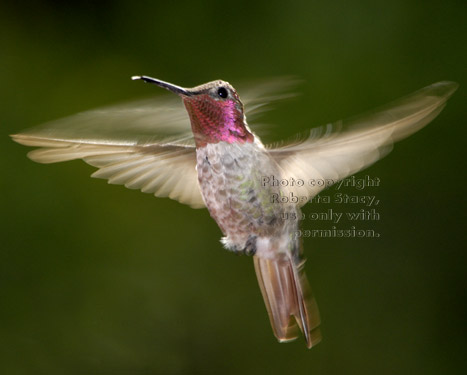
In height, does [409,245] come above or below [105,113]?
below

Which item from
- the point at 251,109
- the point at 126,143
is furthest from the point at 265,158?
the point at 126,143

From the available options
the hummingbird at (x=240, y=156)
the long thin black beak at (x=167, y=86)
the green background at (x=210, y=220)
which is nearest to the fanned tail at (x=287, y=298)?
the hummingbird at (x=240, y=156)

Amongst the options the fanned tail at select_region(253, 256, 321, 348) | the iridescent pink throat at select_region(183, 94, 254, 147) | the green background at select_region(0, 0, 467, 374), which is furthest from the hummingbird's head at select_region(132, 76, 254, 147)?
the green background at select_region(0, 0, 467, 374)

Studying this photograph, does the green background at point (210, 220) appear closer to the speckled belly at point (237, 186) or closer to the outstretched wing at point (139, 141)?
the outstretched wing at point (139, 141)

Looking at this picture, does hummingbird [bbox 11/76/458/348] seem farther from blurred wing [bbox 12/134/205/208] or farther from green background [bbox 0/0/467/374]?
green background [bbox 0/0/467/374]

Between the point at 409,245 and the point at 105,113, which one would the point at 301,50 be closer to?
the point at 409,245

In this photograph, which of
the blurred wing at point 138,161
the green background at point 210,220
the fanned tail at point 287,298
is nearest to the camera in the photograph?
the blurred wing at point 138,161

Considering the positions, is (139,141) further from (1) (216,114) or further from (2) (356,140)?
(2) (356,140)
